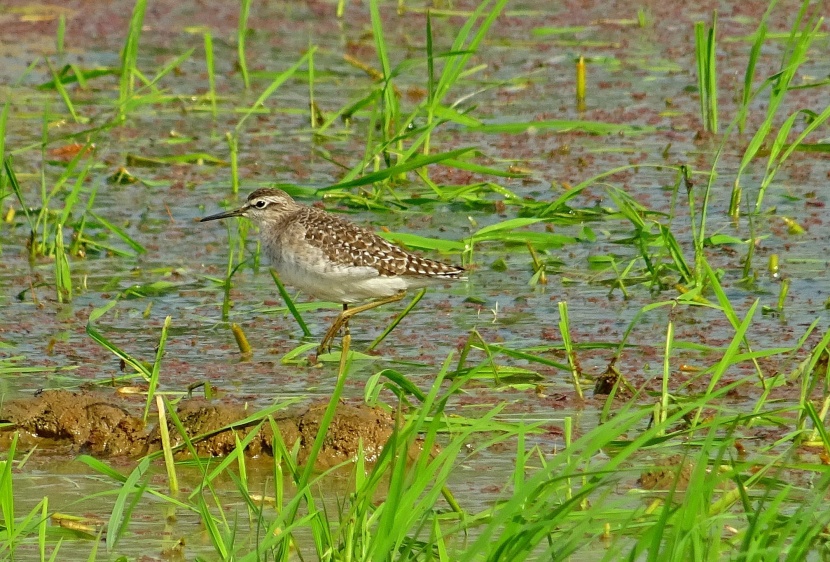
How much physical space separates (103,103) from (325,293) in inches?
175

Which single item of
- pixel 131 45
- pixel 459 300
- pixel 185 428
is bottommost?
pixel 459 300

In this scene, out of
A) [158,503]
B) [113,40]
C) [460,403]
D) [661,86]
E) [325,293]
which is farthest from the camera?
[113,40]

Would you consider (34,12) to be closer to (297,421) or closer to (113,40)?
(113,40)

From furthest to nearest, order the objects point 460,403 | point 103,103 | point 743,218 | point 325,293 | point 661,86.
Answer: point 661,86 < point 103,103 < point 743,218 < point 325,293 < point 460,403

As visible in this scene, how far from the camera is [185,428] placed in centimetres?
610

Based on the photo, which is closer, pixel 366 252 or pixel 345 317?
pixel 345 317

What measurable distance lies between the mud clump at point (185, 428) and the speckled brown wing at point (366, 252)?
1.72m

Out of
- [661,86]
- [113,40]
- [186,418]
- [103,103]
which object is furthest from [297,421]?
[113,40]

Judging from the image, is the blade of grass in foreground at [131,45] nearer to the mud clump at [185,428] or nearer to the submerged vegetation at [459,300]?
the submerged vegetation at [459,300]

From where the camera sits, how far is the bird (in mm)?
8023

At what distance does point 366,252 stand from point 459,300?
62 centimetres

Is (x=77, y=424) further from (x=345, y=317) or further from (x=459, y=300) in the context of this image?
(x=459, y=300)

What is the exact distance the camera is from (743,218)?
9.45 metres

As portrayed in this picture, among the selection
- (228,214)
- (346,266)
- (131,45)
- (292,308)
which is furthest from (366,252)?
(131,45)
